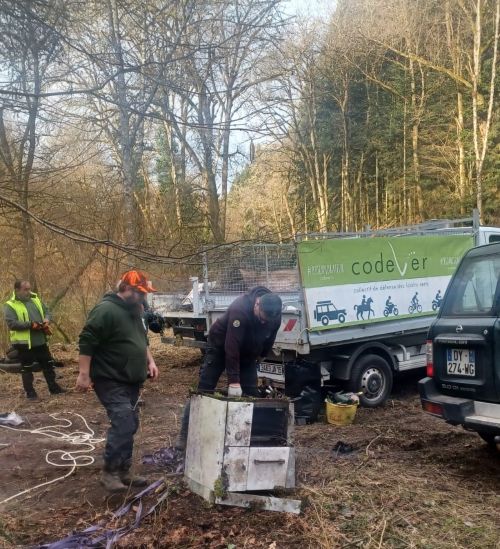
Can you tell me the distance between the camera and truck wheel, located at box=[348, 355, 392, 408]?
7082 millimetres

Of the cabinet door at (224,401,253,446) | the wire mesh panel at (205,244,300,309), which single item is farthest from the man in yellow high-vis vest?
the cabinet door at (224,401,253,446)

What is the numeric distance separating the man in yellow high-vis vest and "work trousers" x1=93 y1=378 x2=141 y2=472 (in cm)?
398

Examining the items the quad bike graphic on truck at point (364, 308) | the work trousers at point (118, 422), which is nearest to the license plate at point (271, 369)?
the quad bike graphic on truck at point (364, 308)

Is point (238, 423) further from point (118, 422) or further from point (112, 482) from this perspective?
point (112, 482)

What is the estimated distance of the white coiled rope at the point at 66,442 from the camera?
4844 millimetres

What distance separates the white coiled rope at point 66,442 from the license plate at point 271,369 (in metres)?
2.23

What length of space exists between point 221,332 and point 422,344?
3852 mm

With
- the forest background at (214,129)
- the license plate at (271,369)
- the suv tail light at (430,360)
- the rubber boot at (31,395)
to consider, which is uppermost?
the forest background at (214,129)

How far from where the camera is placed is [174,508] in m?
3.83

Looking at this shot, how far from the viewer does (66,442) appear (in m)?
5.74

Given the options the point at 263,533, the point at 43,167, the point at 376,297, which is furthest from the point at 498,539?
the point at 43,167

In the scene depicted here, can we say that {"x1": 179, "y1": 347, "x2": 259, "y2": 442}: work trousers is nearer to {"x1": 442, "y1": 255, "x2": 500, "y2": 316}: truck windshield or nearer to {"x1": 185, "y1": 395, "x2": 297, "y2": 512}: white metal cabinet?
{"x1": 185, "y1": 395, "x2": 297, "y2": 512}: white metal cabinet

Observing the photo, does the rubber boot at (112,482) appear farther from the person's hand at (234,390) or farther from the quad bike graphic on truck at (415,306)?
the quad bike graphic on truck at (415,306)

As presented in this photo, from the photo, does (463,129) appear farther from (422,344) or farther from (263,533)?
(263,533)
